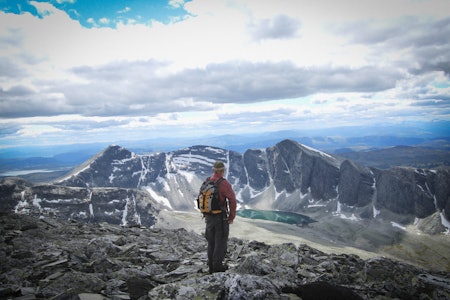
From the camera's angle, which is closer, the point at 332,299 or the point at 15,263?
the point at 332,299

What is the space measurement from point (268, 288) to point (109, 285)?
6.59 metres

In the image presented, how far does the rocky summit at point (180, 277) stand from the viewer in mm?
9352

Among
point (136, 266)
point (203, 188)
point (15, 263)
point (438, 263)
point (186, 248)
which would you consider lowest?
point (438, 263)

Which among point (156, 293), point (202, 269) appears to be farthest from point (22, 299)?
point (202, 269)

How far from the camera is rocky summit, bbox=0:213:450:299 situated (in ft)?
30.7

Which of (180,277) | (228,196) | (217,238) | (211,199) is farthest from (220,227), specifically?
(180,277)

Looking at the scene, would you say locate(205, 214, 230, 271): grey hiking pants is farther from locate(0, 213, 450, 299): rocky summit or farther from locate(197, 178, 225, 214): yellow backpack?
locate(0, 213, 450, 299): rocky summit

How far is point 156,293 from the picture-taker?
10211mm

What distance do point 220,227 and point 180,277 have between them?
323cm

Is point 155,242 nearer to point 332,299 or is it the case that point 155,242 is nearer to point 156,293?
point 156,293

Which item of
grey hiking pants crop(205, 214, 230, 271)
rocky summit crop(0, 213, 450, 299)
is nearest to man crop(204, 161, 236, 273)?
grey hiking pants crop(205, 214, 230, 271)

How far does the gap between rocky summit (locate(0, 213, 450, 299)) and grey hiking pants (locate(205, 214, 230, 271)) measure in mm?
782

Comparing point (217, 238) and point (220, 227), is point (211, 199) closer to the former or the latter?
point (220, 227)

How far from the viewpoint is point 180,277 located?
14.2 metres
